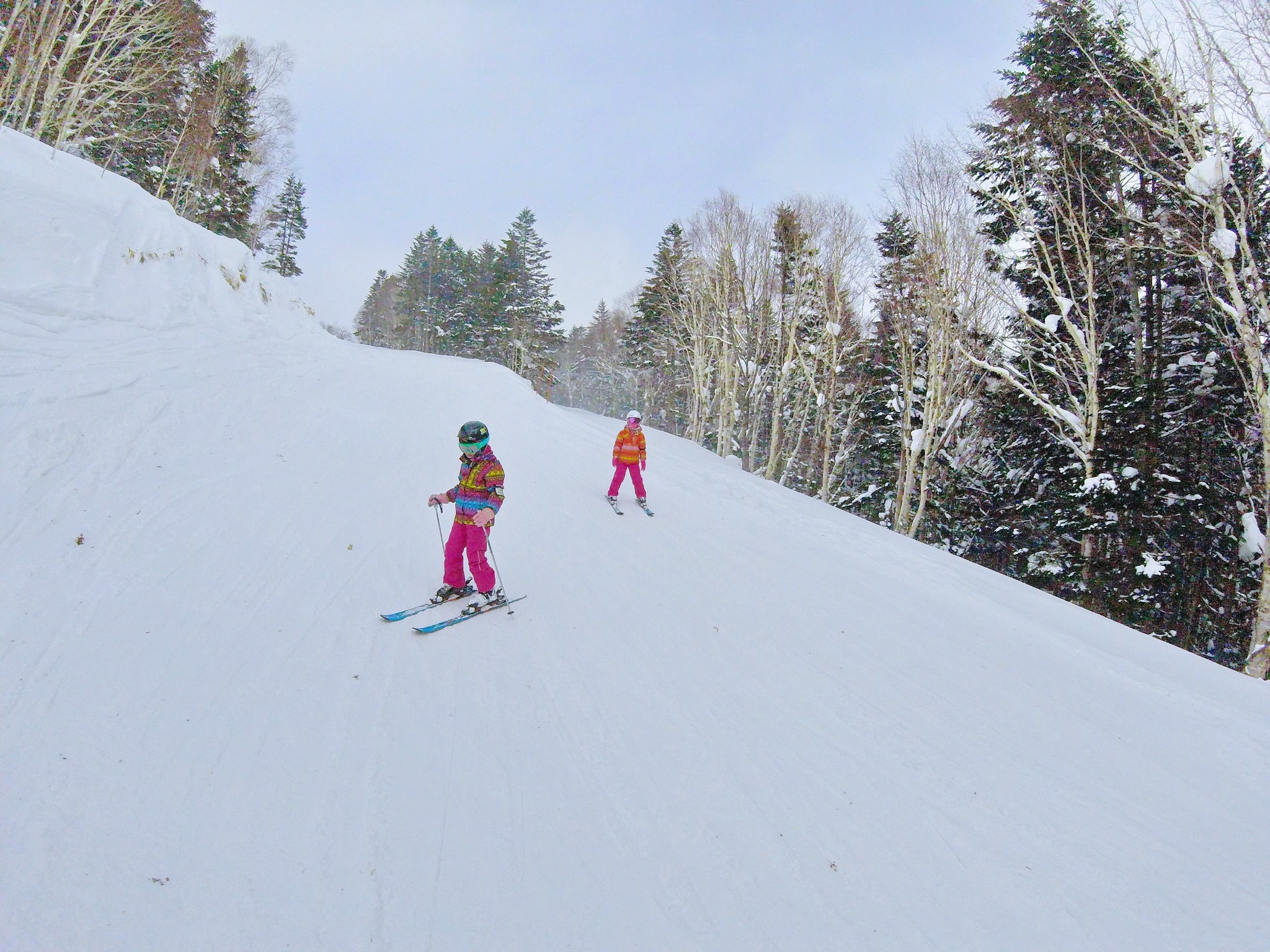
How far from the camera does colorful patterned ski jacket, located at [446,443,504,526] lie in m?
4.73

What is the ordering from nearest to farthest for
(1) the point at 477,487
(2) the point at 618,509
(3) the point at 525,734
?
(3) the point at 525,734 → (1) the point at 477,487 → (2) the point at 618,509

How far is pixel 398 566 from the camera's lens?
5.46 metres

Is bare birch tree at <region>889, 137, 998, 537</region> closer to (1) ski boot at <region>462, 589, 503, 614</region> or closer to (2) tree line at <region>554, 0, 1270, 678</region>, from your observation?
(2) tree line at <region>554, 0, 1270, 678</region>

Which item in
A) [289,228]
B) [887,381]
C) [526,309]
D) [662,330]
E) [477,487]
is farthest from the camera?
[289,228]

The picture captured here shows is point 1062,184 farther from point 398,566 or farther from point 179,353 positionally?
point 179,353

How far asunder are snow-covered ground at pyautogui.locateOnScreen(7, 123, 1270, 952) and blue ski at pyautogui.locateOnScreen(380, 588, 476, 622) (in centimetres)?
11

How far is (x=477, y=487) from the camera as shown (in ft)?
15.8

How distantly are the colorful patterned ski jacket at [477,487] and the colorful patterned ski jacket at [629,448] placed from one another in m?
4.07

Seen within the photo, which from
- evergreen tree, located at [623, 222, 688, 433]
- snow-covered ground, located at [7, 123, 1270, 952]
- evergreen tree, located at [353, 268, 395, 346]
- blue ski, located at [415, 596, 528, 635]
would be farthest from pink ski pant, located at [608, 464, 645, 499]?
evergreen tree, located at [353, 268, 395, 346]

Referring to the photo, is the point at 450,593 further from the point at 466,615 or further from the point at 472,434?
the point at 472,434

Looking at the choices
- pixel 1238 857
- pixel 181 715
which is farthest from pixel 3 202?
pixel 1238 857

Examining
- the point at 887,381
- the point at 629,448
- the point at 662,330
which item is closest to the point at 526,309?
the point at 662,330

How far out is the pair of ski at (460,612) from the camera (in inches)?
173

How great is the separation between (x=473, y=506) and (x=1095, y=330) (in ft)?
53.6
